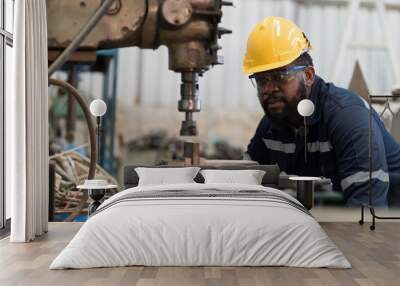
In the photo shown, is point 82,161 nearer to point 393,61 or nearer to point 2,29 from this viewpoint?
point 2,29

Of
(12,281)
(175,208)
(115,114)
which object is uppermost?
(115,114)

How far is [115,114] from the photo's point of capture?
5.29 m

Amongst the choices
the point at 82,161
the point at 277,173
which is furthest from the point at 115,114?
the point at 277,173

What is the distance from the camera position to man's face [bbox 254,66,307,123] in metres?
5.14

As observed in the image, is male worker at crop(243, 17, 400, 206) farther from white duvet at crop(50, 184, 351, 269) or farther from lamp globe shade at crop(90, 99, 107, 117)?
white duvet at crop(50, 184, 351, 269)

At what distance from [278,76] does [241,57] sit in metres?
0.40

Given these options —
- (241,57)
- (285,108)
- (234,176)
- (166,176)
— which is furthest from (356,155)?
(166,176)

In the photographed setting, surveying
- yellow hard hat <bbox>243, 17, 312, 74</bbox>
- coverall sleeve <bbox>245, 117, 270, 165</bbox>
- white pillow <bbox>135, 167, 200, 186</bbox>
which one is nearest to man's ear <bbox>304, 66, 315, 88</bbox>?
yellow hard hat <bbox>243, 17, 312, 74</bbox>

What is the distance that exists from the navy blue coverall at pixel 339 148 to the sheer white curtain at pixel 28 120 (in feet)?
6.18

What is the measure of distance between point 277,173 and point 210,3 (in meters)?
1.50

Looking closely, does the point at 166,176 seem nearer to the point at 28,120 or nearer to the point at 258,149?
the point at 258,149

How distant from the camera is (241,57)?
531 centimetres

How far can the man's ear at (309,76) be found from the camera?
5.23 m

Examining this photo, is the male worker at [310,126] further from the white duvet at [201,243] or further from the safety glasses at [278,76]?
the white duvet at [201,243]
